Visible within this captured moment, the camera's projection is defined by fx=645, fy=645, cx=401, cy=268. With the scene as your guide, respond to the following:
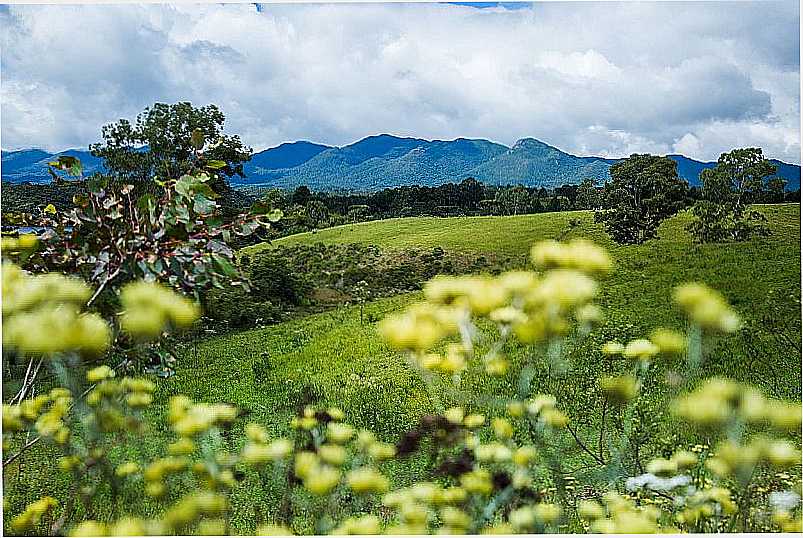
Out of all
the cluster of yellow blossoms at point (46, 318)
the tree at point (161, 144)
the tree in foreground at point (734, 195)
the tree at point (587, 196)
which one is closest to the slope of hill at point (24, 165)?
the tree at point (161, 144)

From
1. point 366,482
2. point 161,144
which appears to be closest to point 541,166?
point 161,144

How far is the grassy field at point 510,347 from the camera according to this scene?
258cm

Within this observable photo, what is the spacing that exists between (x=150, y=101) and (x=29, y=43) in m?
0.66

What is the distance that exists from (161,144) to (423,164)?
1.42 metres

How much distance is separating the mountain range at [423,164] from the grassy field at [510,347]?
21 cm

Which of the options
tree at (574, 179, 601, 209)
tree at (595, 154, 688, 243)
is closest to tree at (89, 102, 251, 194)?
tree at (574, 179, 601, 209)

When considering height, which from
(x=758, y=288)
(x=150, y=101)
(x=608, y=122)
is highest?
(x=150, y=101)

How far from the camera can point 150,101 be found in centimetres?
312

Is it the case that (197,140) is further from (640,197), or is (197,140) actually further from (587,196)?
(640,197)

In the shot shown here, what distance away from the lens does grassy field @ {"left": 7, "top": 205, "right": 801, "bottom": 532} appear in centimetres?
258

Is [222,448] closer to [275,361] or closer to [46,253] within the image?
[275,361]

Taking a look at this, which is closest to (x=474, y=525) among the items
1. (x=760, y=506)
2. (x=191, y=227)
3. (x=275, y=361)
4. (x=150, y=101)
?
(x=191, y=227)

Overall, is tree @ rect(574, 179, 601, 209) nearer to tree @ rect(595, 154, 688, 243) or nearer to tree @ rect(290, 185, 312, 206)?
tree @ rect(595, 154, 688, 243)

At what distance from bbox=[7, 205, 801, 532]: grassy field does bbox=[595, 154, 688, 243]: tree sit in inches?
2.4
